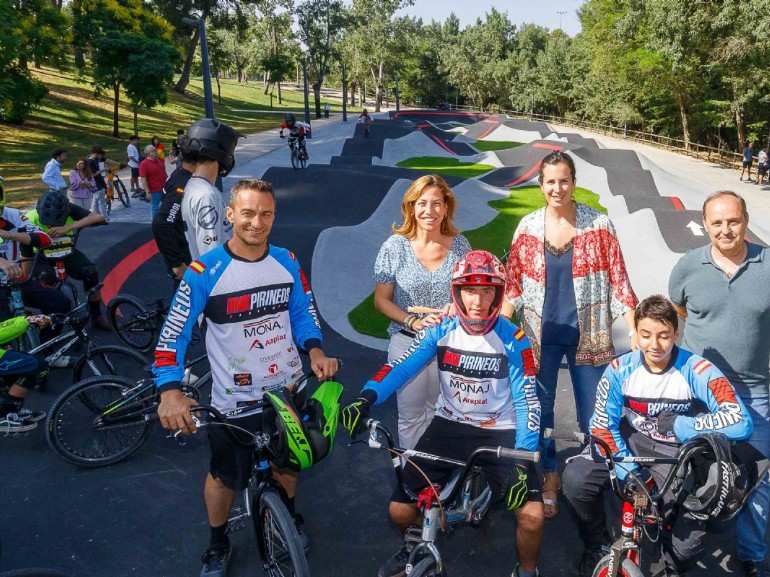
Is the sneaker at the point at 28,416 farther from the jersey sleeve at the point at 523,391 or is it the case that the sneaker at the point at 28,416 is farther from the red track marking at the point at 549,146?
the red track marking at the point at 549,146

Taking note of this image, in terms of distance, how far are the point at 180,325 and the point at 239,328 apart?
0.34 meters

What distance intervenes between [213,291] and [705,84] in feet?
144

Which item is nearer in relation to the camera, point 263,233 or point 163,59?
point 263,233

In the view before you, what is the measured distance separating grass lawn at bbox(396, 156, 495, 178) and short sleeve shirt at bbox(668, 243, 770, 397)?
2331 centimetres

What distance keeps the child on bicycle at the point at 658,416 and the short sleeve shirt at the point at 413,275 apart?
1248mm

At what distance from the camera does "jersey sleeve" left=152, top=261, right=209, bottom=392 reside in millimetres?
3166

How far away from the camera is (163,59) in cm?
2552

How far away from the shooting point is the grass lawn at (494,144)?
1604 inches

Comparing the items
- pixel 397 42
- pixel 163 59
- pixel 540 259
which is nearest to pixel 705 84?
pixel 163 59

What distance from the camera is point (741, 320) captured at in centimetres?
359

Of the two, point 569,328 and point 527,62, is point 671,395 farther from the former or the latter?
point 527,62

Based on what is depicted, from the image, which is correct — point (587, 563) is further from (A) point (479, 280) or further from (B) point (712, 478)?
(A) point (479, 280)

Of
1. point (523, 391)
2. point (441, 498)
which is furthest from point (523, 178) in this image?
point (441, 498)

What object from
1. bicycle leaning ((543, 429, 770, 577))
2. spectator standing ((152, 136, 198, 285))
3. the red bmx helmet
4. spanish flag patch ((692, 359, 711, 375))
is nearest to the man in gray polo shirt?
spanish flag patch ((692, 359, 711, 375))
